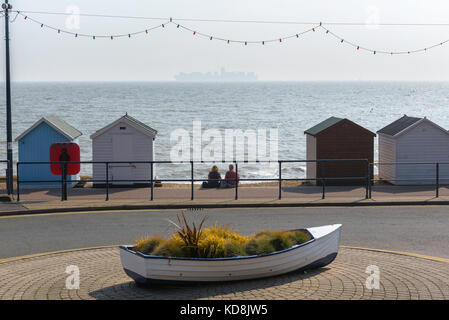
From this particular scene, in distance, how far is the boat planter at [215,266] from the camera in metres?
9.80

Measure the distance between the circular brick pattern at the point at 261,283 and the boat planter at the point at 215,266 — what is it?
0.45 feet

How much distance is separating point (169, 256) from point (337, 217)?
8.36 m

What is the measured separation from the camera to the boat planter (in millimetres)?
9797

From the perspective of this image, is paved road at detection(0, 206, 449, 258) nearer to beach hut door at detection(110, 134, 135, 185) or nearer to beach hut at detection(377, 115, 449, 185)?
beach hut at detection(377, 115, 449, 185)

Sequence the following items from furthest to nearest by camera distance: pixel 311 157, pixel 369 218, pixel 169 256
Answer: pixel 311 157 < pixel 369 218 < pixel 169 256

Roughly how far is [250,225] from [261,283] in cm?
613

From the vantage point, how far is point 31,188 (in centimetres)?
2353

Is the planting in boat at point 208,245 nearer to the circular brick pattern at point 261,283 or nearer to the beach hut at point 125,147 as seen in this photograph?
the circular brick pattern at point 261,283

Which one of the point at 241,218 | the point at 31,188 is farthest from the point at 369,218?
the point at 31,188

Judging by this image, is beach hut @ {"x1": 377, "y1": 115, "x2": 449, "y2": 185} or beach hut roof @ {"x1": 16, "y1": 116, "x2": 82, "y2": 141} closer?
beach hut roof @ {"x1": 16, "y1": 116, "x2": 82, "y2": 141}

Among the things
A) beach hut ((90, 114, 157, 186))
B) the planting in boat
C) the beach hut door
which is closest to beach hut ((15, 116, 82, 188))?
beach hut ((90, 114, 157, 186))

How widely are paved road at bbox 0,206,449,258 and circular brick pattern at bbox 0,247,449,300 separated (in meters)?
1.68
